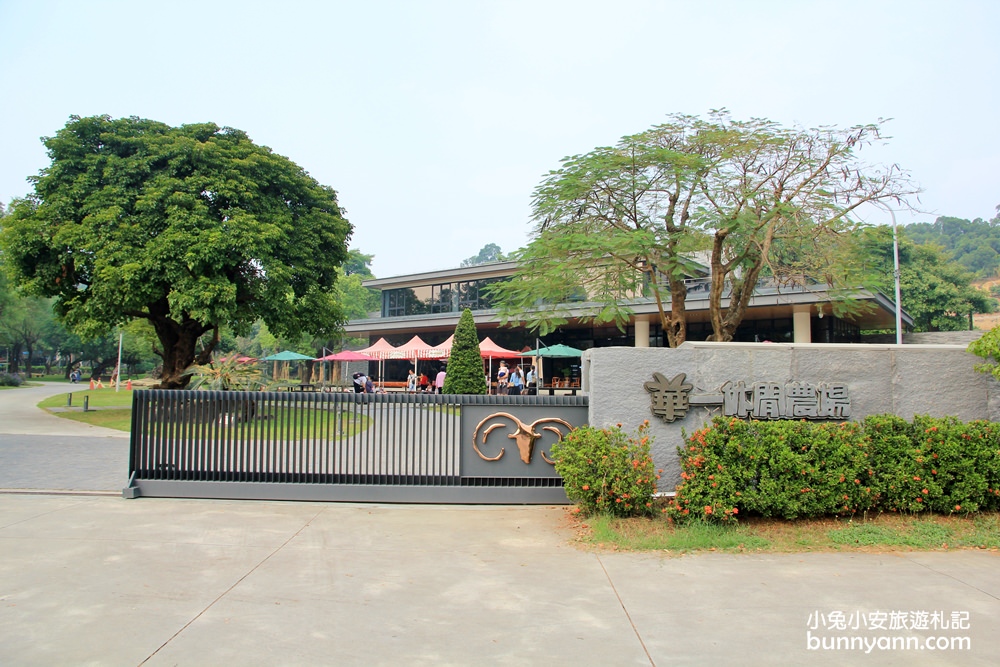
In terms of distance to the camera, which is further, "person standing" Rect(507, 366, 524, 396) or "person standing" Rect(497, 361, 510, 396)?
"person standing" Rect(497, 361, 510, 396)

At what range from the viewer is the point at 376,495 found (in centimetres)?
864

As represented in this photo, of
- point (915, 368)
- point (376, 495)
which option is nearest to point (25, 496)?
point (376, 495)

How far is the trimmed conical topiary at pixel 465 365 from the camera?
2141 cm

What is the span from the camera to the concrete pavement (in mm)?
4250

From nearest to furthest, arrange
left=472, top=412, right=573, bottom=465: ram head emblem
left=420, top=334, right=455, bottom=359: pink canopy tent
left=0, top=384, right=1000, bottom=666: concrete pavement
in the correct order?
left=0, top=384, right=1000, bottom=666: concrete pavement
left=472, top=412, right=573, bottom=465: ram head emblem
left=420, top=334, right=455, bottom=359: pink canopy tent

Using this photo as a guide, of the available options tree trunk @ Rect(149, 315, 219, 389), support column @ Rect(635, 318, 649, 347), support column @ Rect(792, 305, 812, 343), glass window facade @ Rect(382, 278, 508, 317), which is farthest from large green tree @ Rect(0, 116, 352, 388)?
support column @ Rect(792, 305, 812, 343)

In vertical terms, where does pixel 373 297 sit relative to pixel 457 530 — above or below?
above

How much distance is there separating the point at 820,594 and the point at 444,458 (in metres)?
4.91

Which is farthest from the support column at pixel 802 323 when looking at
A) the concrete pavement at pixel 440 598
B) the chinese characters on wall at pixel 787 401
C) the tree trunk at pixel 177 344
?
the tree trunk at pixel 177 344

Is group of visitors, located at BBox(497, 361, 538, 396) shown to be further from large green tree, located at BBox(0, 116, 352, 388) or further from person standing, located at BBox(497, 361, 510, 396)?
large green tree, located at BBox(0, 116, 352, 388)

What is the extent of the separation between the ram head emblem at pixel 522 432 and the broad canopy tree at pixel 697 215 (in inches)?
242

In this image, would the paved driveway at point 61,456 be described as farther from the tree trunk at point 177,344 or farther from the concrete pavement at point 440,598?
the tree trunk at point 177,344

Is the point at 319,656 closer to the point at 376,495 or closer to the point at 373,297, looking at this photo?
the point at 376,495

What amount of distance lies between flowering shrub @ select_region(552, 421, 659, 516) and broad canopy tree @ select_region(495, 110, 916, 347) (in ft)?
22.7
